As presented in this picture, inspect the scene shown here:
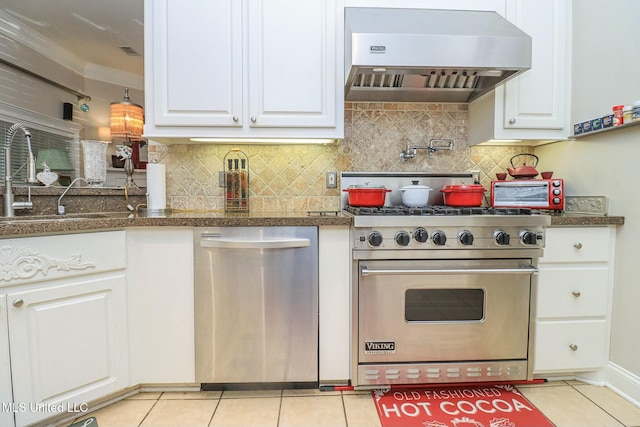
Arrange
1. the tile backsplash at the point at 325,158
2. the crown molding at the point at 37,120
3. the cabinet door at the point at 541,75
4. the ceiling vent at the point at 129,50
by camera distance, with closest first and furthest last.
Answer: the cabinet door at the point at 541,75, the tile backsplash at the point at 325,158, the crown molding at the point at 37,120, the ceiling vent at the point at 129,50

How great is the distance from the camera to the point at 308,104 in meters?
1.70

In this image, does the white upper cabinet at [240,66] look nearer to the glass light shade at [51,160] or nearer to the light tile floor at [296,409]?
the glass light shade at [51,160]

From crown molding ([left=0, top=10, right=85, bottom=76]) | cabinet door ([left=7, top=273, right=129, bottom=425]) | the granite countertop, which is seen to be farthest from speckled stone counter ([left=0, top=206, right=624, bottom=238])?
crown molding ([left=0, top=10, right=85, bottom=76])

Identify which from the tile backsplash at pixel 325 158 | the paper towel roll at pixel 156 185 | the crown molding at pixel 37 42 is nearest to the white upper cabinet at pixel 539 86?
the tile backsplash at pixel 325 158

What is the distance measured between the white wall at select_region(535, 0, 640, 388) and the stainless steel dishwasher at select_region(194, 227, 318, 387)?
158 cm

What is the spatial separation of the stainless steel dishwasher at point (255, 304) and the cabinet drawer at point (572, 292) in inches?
47.0

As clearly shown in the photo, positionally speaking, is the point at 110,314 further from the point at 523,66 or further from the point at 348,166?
the point at 523,66

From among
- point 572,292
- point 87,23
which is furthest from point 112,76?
point 572,292

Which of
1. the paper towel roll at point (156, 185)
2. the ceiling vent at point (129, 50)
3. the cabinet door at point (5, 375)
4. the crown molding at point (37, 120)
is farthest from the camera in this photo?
the ceiling vent at point (129, 50)

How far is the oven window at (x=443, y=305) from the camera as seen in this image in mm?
1482

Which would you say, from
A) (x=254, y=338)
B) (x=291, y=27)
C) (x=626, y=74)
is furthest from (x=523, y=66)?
(x=254, y=338)

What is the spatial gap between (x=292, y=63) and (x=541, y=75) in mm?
1505

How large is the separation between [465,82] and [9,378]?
2.70 m

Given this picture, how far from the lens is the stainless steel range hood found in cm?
147
